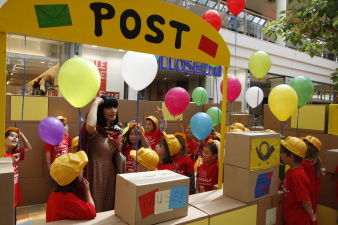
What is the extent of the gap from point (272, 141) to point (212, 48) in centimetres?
75

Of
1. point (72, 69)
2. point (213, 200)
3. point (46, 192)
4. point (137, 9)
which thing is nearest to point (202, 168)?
point (213, 200)

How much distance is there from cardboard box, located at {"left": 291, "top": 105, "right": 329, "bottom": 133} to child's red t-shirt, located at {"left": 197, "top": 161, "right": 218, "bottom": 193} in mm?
1785

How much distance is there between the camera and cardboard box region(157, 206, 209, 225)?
1272 mm

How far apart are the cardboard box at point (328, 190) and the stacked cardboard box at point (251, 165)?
1.08m

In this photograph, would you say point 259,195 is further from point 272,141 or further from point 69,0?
point 69,0

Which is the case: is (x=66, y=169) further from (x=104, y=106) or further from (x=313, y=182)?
(x=313, y=182)

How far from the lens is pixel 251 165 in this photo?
160 centimetres

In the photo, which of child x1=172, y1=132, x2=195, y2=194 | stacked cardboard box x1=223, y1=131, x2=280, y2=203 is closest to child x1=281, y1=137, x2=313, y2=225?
stacked cardboard box x1=223, y1=131, x2=280, y2=203

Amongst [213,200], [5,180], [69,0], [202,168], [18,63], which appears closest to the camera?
[5,180]

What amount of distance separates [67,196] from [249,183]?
3.48 feet

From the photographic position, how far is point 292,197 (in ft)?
6.14

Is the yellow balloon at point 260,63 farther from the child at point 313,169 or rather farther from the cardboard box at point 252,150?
the cardboard box at point 252,150

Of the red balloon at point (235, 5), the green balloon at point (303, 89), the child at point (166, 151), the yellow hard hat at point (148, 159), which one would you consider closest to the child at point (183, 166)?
the child at point (166, 151)

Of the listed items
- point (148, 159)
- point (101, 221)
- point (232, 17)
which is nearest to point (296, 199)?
point (148, 159)
